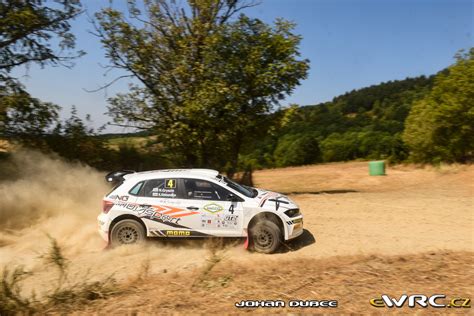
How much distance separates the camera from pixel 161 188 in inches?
364

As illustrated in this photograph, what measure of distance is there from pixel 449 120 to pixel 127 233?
76.0 feet

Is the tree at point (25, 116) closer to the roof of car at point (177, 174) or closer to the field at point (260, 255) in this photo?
the field at point (260, 255)

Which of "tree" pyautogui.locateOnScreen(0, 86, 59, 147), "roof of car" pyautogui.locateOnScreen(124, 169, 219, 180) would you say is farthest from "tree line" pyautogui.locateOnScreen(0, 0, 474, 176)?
"roof of car" pyautogui.locateOnScreen(124, 169, 219, 180)

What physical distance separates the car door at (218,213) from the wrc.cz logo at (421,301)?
3.83 metres

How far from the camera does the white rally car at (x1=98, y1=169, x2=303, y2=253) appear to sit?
8.91 metres

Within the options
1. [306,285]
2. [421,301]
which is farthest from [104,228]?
[421,301]

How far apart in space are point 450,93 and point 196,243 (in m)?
22.3

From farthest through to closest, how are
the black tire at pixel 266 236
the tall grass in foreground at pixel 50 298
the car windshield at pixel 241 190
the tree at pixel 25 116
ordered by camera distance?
the tree at pixel 25 116
the car windshield at pixel 241 190
the black tire at pixel 266 236
the tall grass in foreground at pixel 50 298

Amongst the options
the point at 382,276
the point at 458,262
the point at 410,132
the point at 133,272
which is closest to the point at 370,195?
the point at 458,262

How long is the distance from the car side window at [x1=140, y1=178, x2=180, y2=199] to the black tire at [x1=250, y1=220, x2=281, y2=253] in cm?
189

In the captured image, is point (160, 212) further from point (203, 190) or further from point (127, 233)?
point (203, 190)

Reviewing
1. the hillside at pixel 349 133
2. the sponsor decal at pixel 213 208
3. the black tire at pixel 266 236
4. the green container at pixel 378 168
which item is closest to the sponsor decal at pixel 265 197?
the black tire at pixel 266 236

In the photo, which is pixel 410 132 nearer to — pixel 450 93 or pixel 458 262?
Result: pixel 450 93

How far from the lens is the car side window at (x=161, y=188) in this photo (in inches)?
362
